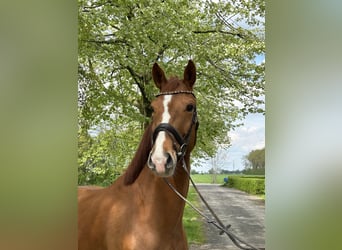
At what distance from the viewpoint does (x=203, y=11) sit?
11.3 feet

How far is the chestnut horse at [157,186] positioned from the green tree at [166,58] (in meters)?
1.73

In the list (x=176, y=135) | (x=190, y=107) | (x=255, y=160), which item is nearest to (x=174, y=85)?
(x=190, y=107)

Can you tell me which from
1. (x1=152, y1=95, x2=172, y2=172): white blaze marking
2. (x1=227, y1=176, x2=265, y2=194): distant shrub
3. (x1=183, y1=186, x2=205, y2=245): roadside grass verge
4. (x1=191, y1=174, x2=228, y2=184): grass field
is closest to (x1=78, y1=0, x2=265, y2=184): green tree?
(x1=191, y1=174, x2=228, y2=184): grass field

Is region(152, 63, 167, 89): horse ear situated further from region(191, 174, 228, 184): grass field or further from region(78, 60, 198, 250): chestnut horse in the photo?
region(191, 174, 228, 184): grass field

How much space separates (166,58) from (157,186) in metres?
2.13

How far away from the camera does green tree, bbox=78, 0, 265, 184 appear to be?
3.20m

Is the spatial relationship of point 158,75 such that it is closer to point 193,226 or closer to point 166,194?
point 166,194

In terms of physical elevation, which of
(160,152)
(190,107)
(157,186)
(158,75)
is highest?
(158,75)

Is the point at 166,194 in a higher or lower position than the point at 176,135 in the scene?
lower

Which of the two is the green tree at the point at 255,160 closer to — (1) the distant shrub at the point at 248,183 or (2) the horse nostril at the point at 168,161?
(1) the distant shrub at the point at 248,183

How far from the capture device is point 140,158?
4.51 feet
